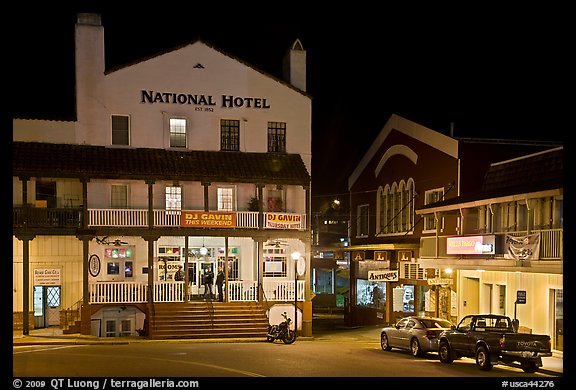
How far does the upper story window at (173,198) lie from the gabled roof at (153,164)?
1.52m

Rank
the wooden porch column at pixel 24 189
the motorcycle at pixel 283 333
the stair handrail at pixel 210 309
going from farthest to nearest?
the stair handrail at pixel 210 309 < the wooden porch column at pixel 24 189 < the motorcycle at pixel 283 333

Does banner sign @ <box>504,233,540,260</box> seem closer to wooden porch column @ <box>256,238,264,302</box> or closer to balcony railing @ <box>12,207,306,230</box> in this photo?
balcony railing @ <box>12,207,306,230</box>

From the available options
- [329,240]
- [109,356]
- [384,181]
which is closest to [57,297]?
[109,356]

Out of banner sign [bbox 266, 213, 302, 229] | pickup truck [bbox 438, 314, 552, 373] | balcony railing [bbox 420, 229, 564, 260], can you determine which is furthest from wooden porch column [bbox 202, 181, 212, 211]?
pickup truck [bbox 438, 314, 552, 373]

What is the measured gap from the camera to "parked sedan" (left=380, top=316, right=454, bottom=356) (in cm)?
2523

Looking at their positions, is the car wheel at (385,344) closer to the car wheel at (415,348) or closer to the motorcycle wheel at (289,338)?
the car wheel at (415,348)

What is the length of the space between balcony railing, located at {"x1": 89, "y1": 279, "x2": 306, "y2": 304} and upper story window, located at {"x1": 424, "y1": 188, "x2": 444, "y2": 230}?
6323 mm

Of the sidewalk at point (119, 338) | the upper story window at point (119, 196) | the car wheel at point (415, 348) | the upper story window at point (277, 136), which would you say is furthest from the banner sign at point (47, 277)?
the car wheel at point (415, 348)

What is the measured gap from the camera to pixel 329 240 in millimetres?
83125

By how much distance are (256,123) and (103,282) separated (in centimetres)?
1006

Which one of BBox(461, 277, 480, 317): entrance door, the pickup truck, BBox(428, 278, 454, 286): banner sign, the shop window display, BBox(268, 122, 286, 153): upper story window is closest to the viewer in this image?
the pickup truck

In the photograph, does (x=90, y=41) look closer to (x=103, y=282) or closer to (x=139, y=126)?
(x=139, y=126)

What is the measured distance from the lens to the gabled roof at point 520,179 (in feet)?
83.3

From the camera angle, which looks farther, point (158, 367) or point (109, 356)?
point (109, 356)
